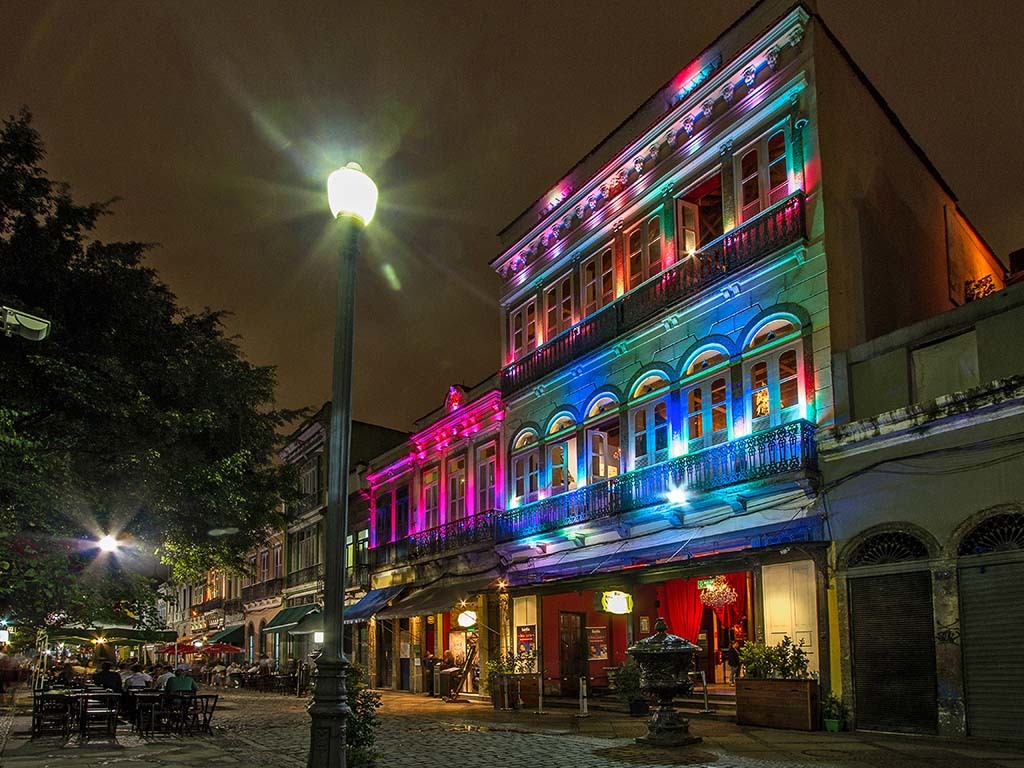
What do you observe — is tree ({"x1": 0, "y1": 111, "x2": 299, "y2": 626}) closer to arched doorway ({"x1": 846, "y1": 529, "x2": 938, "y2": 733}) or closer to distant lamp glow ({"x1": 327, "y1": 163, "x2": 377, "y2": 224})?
distant lamp glow ({"x1": 327, "y1": 163, "x2": 377, "y2": 224})

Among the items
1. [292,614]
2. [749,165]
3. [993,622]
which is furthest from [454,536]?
[993,622]

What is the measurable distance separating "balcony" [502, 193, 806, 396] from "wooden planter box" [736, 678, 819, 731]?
25.0 feet

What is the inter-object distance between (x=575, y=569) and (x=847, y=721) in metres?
8.02

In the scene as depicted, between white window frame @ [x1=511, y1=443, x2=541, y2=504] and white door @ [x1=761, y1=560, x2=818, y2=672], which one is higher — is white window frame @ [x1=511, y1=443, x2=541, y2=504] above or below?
above

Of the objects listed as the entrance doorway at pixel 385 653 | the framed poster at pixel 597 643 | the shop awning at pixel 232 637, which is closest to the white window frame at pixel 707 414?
the framed poster at pixel 597 643

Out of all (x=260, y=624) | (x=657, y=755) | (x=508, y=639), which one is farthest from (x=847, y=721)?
(x=260, y=624)

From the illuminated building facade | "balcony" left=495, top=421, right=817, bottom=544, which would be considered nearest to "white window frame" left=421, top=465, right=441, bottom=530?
the illuminated building facade

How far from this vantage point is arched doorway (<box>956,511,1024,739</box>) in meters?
12.8

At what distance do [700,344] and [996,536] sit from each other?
7.20 metres

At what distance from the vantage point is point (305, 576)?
42.8 m

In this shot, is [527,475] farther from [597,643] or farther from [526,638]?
[597,643]

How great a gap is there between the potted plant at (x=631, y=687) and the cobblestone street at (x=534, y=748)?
15.8 inches

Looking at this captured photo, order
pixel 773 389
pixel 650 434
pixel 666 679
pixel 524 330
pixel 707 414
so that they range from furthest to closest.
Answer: pixel 524 330 → pixel 650 434 → pixel 707 414 → pixel 773 389 → pixel 666 679

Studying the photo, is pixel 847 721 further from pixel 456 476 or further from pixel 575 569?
pixel 456 476
